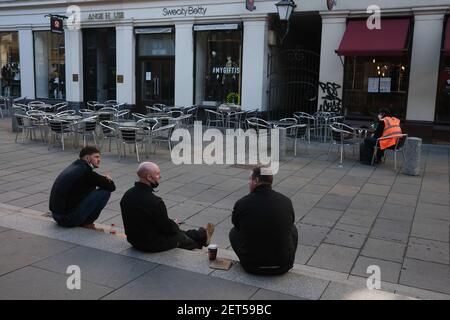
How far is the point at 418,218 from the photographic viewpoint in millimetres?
7020

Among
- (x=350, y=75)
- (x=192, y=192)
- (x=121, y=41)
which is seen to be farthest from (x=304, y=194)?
(x=121, y=41)

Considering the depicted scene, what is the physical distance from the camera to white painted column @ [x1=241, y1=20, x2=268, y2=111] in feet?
52.5

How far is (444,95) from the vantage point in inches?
540

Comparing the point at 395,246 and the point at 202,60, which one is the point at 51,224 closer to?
the point at 395,246

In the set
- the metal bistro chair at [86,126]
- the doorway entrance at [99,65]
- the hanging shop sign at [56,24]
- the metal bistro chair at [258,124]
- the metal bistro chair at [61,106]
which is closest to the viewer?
the metal bistro chair at [86,126]

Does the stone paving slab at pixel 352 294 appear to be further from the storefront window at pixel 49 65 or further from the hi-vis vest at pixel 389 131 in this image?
the storefront window at pixel 49 65

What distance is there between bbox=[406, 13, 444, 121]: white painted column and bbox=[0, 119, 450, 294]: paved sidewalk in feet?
6.95

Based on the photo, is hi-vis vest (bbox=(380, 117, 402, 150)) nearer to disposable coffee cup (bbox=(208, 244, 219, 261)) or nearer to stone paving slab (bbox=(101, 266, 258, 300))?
disposable coffee cup (bbox=(208, 244, 219, 261))

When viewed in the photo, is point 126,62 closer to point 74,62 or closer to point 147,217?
Result: point 74,62

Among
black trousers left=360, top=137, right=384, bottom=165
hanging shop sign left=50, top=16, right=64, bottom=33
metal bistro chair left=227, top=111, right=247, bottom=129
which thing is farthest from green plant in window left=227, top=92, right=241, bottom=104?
hanging shop sign left=50, top=16, right=64, bottom=33

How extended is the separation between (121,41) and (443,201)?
14363 millimetres

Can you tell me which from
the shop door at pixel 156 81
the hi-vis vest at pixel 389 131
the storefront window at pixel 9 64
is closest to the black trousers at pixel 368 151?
the hi-vis vest at pixel 389 131

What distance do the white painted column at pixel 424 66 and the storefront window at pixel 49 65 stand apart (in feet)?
48.1

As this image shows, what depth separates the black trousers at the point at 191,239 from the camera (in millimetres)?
5066
